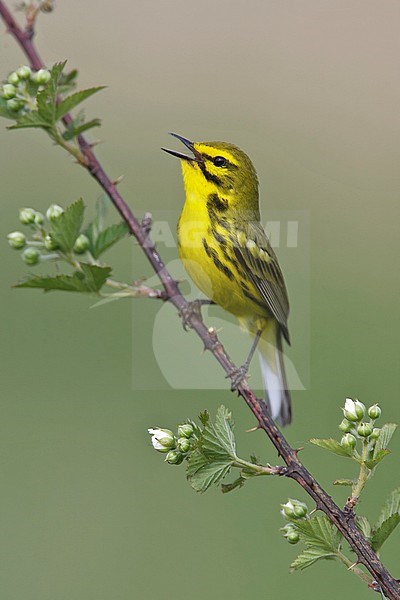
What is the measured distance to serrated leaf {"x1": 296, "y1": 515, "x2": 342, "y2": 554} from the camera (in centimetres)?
161

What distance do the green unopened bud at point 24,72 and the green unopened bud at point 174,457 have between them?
2.29 feet

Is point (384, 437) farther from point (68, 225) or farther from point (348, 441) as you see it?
point (68, 225)

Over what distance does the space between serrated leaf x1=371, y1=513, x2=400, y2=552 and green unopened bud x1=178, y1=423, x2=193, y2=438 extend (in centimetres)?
35

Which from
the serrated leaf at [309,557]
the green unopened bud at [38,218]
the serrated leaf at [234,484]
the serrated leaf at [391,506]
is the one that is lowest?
the serrated leaf at [309,557]

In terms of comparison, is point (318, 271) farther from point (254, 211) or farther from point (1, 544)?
point (254, 211)

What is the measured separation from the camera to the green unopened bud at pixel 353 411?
64.1 inches

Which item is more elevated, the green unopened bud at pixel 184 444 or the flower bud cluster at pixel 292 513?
the green unopened bud at pixel 184 444

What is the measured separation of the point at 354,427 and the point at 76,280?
538mm

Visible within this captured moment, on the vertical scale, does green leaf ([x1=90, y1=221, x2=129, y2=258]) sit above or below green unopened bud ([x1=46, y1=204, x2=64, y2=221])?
below

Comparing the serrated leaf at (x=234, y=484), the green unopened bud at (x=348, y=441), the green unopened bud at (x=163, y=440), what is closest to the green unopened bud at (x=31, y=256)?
the green unopened bud at (x=163, y=440)

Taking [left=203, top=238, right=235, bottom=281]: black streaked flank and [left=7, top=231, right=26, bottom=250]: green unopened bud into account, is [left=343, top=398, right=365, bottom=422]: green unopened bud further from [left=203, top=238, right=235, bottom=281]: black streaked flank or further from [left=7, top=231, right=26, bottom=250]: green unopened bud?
[left=203, top=238, right=235, bottom=281]: black streaked flank

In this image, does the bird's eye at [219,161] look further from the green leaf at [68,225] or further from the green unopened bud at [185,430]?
the green unopened bud at [185,430]

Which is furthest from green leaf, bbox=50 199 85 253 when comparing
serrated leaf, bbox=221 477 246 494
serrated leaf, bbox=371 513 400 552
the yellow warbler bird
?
the yellow warbler bird

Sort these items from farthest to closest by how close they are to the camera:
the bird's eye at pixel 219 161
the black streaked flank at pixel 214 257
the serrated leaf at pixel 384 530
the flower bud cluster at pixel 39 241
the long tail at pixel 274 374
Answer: the long tail at pixel 274 374, the black streaked flank at pixel 214 257, the bird's eye at pixel 219 161, the flower bud cluster at pixel 39 241, the serrated leaf at pixel 384 530
